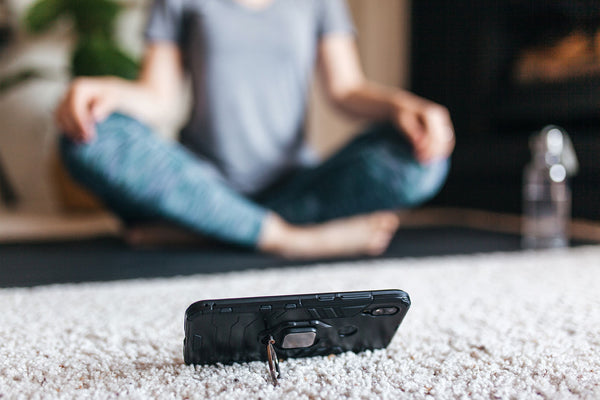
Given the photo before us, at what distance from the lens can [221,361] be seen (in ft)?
1.31

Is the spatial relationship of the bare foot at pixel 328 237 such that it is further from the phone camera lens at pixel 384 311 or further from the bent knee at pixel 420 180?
the phone camera lens at pixel 384 311

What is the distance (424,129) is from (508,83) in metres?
1.20

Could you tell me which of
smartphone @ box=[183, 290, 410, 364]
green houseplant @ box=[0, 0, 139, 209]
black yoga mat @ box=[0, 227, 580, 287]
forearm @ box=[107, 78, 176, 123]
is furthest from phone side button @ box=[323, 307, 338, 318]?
green houseplant @ box=[0, 0, 139, 209]

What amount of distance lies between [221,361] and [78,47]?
1911mm

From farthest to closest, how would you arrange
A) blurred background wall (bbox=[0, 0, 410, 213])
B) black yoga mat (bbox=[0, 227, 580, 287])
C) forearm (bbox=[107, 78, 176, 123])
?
blurred background wall (bbox=[0, 0, 410, 213]) < forearm (bbox=[107, 78, 176, 123]) < black yoga mat (bbox=[0, 227, 580, 287])

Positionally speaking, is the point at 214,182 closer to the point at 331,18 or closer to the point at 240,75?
the point at 240,75

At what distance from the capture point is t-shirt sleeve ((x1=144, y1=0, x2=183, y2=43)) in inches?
→ 44.8

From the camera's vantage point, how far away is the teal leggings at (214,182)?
92 cm

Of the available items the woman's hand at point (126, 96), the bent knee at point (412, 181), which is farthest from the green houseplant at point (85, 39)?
the bent knee at point (412, 181)

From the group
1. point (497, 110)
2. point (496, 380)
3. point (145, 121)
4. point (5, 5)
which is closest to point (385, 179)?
point (145, 121)

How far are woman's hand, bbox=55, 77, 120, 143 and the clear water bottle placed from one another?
0.96 meters

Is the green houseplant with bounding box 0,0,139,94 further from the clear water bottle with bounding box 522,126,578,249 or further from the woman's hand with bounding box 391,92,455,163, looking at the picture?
the clear water bottle with bounding box 522,126,578,249

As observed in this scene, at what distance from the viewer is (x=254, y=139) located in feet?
3.79

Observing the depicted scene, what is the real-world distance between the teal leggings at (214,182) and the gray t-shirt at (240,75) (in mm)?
150
